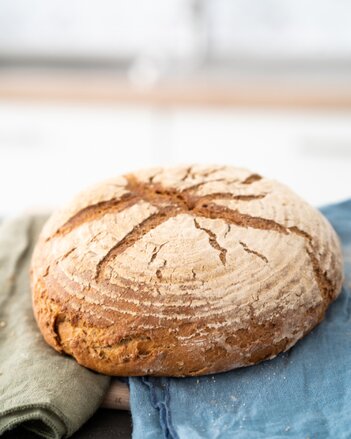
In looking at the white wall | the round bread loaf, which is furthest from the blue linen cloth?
the white wall

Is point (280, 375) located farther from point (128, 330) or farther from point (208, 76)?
point (208, 76)

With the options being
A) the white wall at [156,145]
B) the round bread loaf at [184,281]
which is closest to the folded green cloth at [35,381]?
the round bread loaf at [184,281]

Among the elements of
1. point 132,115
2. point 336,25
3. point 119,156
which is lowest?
point 119,156

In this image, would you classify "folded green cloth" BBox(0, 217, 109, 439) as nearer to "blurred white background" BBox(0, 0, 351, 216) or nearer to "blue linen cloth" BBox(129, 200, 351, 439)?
"blue linen cloth" BBox(129, 200, 351, 439)

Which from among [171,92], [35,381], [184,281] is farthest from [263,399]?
[171,92]

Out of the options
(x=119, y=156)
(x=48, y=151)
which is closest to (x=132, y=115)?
(x=119, y=156)

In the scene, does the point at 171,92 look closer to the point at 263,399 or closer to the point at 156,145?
the point at 156,145
